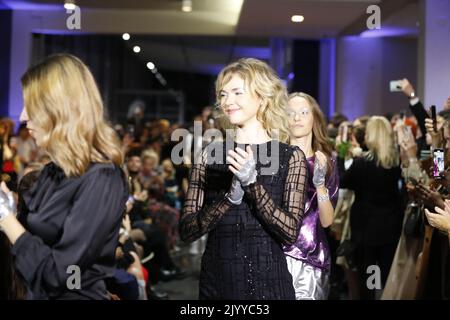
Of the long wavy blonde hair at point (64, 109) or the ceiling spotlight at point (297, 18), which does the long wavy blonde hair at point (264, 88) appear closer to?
the long wavy blonde hair at point (64, 109)

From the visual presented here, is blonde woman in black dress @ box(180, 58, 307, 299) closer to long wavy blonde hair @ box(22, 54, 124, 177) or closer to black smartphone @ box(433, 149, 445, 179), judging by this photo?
long wavy blonde hair @ box(22, 54, 124, 177)

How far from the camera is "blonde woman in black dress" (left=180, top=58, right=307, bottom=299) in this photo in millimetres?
2232

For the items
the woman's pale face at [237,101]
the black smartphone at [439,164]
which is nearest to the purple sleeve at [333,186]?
the black smartphone at [439,164]

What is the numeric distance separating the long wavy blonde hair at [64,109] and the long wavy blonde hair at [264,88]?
0.67 metres

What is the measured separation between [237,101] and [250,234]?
452 millimetres

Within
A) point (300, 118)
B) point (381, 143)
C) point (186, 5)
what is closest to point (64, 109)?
point (300, 118)

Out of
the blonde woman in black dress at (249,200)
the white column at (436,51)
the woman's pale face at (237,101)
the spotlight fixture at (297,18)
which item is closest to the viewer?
the blonde woman in black dress at (249,200)

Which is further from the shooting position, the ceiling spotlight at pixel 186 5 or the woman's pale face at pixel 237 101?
the ceiling spotlight at pixel 186 5

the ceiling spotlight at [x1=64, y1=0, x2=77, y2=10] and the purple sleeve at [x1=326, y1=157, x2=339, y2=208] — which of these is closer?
the purple sleeve at [x1=326, y1=157, x2=339, y2=208]

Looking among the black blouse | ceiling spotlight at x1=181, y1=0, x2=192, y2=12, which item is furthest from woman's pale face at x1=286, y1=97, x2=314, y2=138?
ceiling spotlight at x1=181, y1=0, x2=192, y2=12

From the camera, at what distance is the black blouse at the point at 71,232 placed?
5.70 feet

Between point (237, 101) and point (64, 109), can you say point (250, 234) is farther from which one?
point (64, 109)
